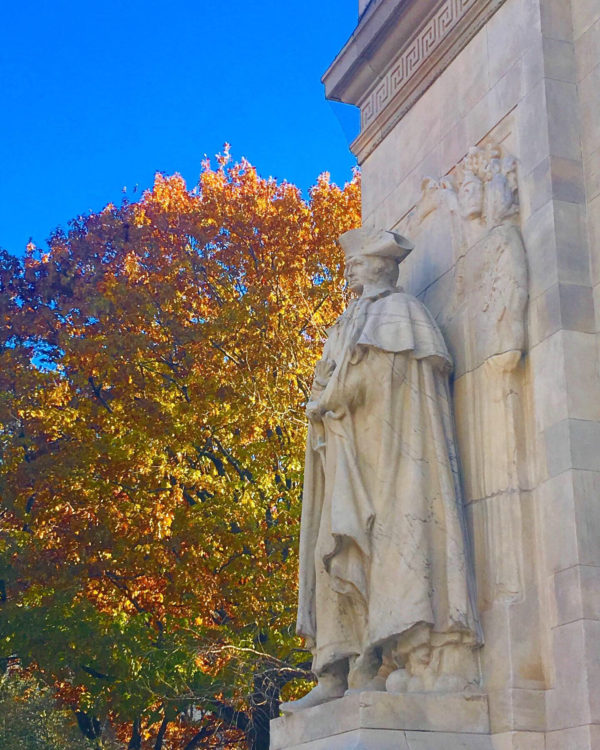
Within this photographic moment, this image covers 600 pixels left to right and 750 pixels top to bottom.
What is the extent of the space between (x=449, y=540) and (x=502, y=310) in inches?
63.6

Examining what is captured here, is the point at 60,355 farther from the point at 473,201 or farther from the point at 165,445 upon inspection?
the point at 473,201

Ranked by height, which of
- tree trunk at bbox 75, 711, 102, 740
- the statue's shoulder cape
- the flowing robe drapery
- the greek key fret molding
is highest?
the greek key fret molding

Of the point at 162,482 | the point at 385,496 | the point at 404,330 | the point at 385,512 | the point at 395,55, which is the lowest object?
the point at 385,512

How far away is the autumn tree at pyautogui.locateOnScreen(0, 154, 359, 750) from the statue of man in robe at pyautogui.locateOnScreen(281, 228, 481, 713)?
27.2ft

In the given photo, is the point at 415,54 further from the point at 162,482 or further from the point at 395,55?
the point at 162,482

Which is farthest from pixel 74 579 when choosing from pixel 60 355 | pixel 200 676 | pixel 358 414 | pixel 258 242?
pixel 358 414

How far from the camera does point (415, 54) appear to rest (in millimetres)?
9938

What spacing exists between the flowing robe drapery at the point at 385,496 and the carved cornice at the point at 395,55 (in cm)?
226

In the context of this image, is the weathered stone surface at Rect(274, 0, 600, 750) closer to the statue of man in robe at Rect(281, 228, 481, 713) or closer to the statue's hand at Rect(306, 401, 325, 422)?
the statue of man in robe at Rect(281, 228, 481, 713)

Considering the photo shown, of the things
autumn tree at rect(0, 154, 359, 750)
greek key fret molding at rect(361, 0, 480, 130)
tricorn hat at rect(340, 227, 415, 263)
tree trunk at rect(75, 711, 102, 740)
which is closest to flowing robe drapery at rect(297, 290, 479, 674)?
tricorn hat at rect(340, 227, 415, 263)

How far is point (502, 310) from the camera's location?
771 centimetres

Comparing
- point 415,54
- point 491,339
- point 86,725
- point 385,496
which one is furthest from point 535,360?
point 86,725

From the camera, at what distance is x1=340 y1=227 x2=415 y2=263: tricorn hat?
8.84 metres

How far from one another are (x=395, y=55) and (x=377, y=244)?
2459mm
